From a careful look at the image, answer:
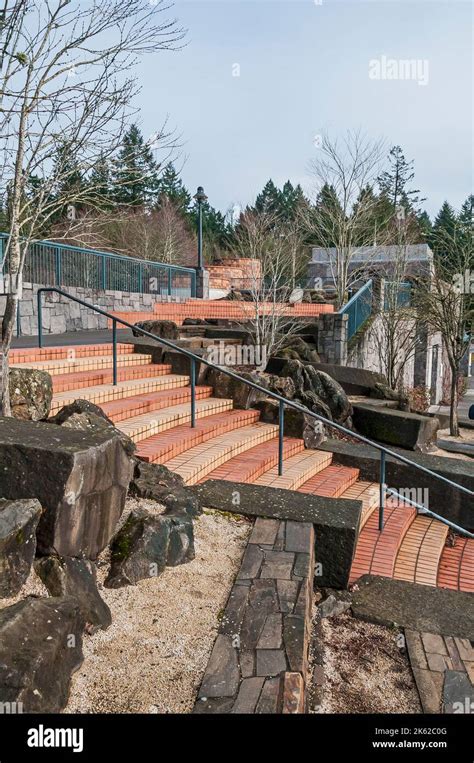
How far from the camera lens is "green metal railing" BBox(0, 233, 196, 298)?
12.4 metres

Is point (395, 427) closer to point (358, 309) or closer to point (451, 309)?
point (358, 309)

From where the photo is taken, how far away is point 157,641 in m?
2.86

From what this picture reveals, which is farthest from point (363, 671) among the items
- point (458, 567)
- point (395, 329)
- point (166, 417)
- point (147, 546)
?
point (395, 329)

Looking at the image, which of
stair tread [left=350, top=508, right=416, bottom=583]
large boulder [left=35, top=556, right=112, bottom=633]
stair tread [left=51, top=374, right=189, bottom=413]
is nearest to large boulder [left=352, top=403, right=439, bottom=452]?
stair tread [left=350, top=508, right=416, bottom=583]

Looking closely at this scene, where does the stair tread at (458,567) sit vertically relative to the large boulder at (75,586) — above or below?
below

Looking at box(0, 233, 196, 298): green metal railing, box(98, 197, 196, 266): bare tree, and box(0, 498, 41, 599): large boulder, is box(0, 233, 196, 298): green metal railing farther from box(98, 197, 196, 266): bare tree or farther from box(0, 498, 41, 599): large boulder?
box(98, 197, 196, 266): bare tree

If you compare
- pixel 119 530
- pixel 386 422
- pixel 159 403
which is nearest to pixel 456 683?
pixel 119 530

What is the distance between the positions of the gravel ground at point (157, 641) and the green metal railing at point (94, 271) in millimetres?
7707

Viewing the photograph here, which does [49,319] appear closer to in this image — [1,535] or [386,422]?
[386,422]

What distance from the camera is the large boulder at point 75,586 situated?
282cm

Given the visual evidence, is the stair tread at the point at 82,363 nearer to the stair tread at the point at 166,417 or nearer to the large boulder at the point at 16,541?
the stair tread at the point at 166,417

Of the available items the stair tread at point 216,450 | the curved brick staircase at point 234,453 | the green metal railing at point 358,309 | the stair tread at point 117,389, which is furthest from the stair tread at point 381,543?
the green metal railing at point 358,309
